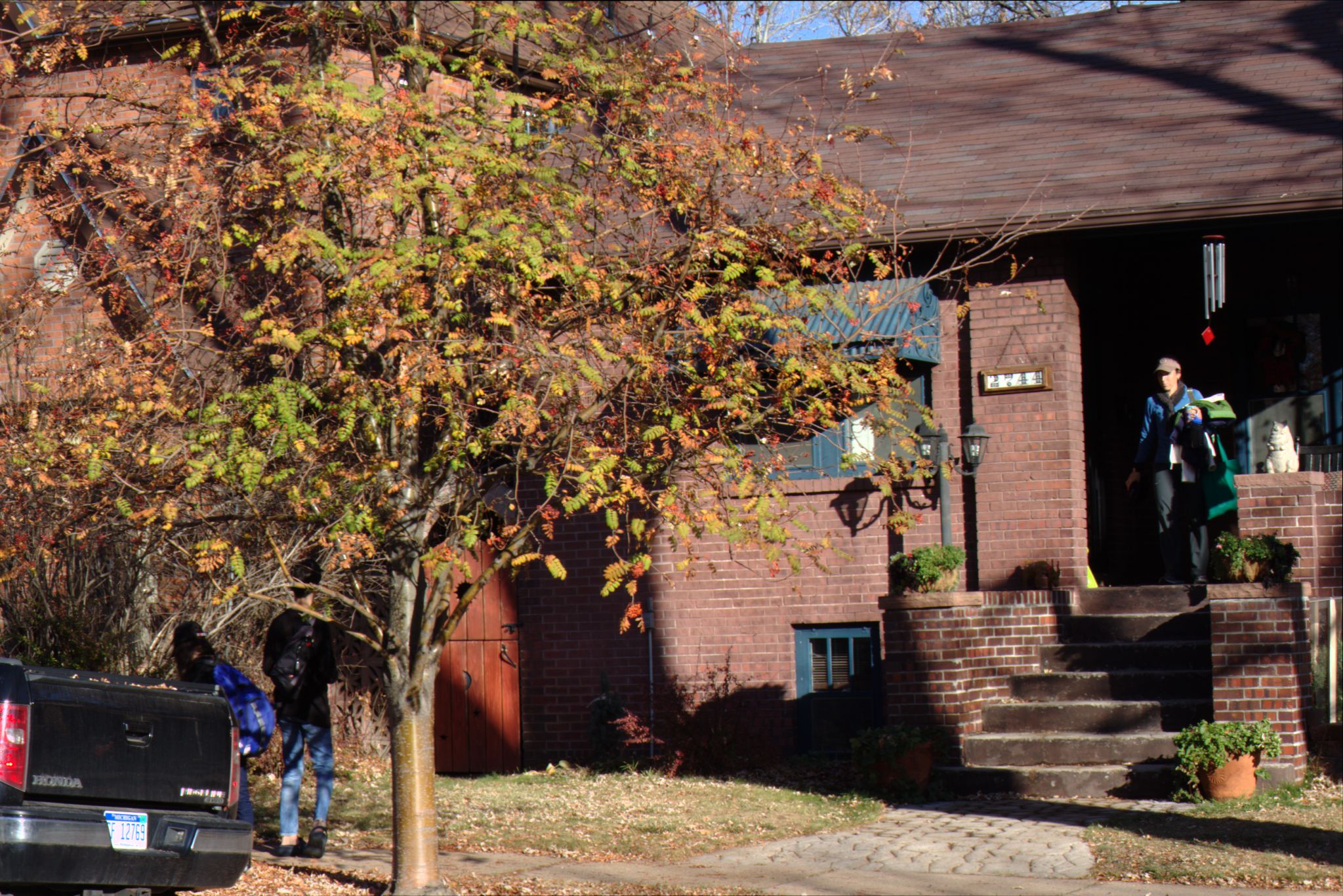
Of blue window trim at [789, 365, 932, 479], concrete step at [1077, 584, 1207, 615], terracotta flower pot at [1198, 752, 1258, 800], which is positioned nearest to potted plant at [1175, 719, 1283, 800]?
terracotta flower pot at [1198, 752, 1258, 800]

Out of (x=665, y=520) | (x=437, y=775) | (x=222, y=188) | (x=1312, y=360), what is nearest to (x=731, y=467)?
(x=665, y=520)

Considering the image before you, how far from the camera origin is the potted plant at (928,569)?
12250mm

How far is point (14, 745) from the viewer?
6297 millimetres

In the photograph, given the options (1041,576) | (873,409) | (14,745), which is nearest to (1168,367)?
(1041,576)

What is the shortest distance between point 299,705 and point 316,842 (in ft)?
2.70

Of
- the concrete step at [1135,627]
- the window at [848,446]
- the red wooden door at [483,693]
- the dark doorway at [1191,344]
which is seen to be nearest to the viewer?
the concrete step at [1135,627]

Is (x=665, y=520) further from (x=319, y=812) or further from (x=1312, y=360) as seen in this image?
(x=1312, y=360)

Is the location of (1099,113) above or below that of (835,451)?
above

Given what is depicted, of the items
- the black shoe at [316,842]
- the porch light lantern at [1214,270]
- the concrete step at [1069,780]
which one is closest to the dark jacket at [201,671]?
the black shoe at [316,842]

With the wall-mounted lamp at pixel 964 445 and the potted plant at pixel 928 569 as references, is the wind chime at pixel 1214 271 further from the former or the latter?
the potted plant at pixel 928 569

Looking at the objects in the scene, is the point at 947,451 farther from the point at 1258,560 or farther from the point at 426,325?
the point at 426,325

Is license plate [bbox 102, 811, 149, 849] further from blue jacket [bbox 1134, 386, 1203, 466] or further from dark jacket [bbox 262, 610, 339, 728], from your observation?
blue jacket [bbox 1134, 386, 1203, 466]

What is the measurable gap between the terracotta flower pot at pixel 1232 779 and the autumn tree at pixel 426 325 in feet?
11.7

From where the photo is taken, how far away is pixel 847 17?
100 ft
